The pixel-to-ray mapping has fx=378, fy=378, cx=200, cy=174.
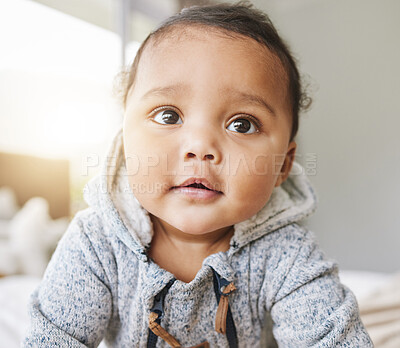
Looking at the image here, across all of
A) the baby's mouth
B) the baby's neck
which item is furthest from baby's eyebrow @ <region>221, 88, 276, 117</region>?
the baby's neck

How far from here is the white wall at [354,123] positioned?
2883mm

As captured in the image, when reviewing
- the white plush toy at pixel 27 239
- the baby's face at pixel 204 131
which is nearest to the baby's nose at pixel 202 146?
the baby's face at pixel 204 131

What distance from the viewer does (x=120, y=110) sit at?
1832 millimetres

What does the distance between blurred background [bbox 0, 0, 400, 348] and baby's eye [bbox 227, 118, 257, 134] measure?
1.56ft

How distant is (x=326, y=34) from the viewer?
10.2ft

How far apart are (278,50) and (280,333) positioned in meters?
0.54

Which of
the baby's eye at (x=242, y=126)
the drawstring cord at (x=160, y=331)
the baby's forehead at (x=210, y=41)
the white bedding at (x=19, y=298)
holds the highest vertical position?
the baby's forehead at (x=210, y=41)

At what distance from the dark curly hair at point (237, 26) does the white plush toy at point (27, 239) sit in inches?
68.0

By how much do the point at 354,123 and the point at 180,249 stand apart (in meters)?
2.64

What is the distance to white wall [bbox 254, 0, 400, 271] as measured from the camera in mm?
2883

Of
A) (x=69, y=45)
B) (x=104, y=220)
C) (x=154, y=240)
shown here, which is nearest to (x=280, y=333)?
(x=154, y=240)

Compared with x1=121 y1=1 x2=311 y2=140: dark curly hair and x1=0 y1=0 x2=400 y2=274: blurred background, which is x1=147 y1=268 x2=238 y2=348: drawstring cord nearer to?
x1=121 y1=1 x2=311 y2=140: dark curly hair

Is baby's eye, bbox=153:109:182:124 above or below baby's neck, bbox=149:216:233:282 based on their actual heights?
above

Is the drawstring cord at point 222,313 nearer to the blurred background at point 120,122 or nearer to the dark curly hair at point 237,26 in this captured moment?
the dark curly hair at point 237,26
